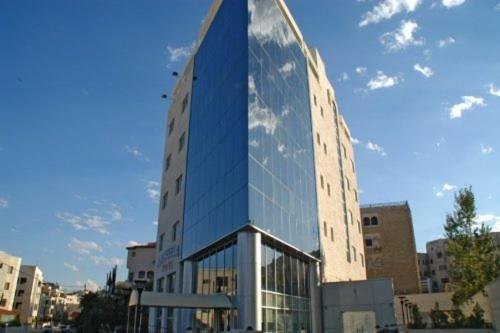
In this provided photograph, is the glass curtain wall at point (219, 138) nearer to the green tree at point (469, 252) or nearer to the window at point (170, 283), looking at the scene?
the window at point (170, 283)

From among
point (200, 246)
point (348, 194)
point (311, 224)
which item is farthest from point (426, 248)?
point (200, 246)

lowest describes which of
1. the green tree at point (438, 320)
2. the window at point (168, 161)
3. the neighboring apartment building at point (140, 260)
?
the green tree at point (438, 320)

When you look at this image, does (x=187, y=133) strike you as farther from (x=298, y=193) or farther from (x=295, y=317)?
(x=295, y=317)

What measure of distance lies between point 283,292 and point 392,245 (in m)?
48.4

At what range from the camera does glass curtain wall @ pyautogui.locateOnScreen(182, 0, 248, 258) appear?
76.5 ft

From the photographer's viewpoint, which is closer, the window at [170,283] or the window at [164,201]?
the window at [170,283]

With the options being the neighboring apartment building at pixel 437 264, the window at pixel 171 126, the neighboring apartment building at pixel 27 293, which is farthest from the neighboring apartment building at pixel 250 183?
the neighboring apartment building at pixel 27 293

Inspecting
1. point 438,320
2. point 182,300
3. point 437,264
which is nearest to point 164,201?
point 182,300

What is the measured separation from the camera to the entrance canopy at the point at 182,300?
19250 millimetres

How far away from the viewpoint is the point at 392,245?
67250 mm

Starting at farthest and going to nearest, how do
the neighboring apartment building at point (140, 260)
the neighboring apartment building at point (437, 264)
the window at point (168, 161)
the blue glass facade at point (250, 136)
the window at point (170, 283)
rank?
the neighboring apartment building at point (437, 264) → the neighboring apartment building at point (140, 260) → the window at point (168, 161) → the window at point (170, 283) → the blue glass facade at point (250, 136)

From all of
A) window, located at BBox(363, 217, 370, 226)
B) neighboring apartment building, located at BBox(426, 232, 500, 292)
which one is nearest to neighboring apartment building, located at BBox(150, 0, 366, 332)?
window, located at BBox(363, 217, 370, 226)

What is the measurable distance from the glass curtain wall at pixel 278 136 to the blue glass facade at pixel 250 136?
2.5 inches

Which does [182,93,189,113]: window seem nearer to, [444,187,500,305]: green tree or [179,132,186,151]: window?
[179,132,186,151]: window
